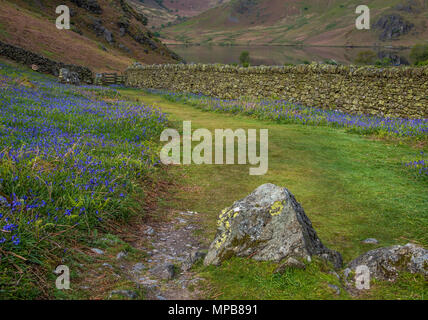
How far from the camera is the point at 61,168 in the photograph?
20.8ft

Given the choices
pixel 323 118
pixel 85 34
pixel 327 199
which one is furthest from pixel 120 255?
pixel 85 34

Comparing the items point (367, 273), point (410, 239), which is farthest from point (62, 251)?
point (410, 239)

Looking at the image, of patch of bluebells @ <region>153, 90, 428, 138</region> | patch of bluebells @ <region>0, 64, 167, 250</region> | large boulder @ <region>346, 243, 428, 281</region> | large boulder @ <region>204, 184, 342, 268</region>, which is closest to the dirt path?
large boulder @ <region>204, 184, 342, 268</region>

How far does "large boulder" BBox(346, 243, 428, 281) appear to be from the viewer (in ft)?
12.6

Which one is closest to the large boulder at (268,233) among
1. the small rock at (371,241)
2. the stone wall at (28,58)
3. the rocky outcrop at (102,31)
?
the small rock at (371,241)

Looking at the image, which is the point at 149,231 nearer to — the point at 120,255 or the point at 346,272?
the point at 120,255

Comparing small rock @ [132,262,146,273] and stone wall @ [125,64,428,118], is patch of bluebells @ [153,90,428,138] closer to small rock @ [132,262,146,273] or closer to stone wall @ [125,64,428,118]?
stone wall @ [125,64,428,118]

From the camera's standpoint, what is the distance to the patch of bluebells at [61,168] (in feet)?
15.4

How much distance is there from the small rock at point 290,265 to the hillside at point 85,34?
145 feet

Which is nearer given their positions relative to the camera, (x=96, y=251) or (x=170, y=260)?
(x=96, y=251)

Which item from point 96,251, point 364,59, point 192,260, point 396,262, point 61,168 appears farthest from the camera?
point 364,59

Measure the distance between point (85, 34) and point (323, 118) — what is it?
68200mm

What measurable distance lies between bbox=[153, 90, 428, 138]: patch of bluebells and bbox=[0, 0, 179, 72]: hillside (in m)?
30.6

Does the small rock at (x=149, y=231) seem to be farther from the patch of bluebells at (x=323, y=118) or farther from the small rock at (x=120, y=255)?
the patch of bluebells at (x=323, y=118)
